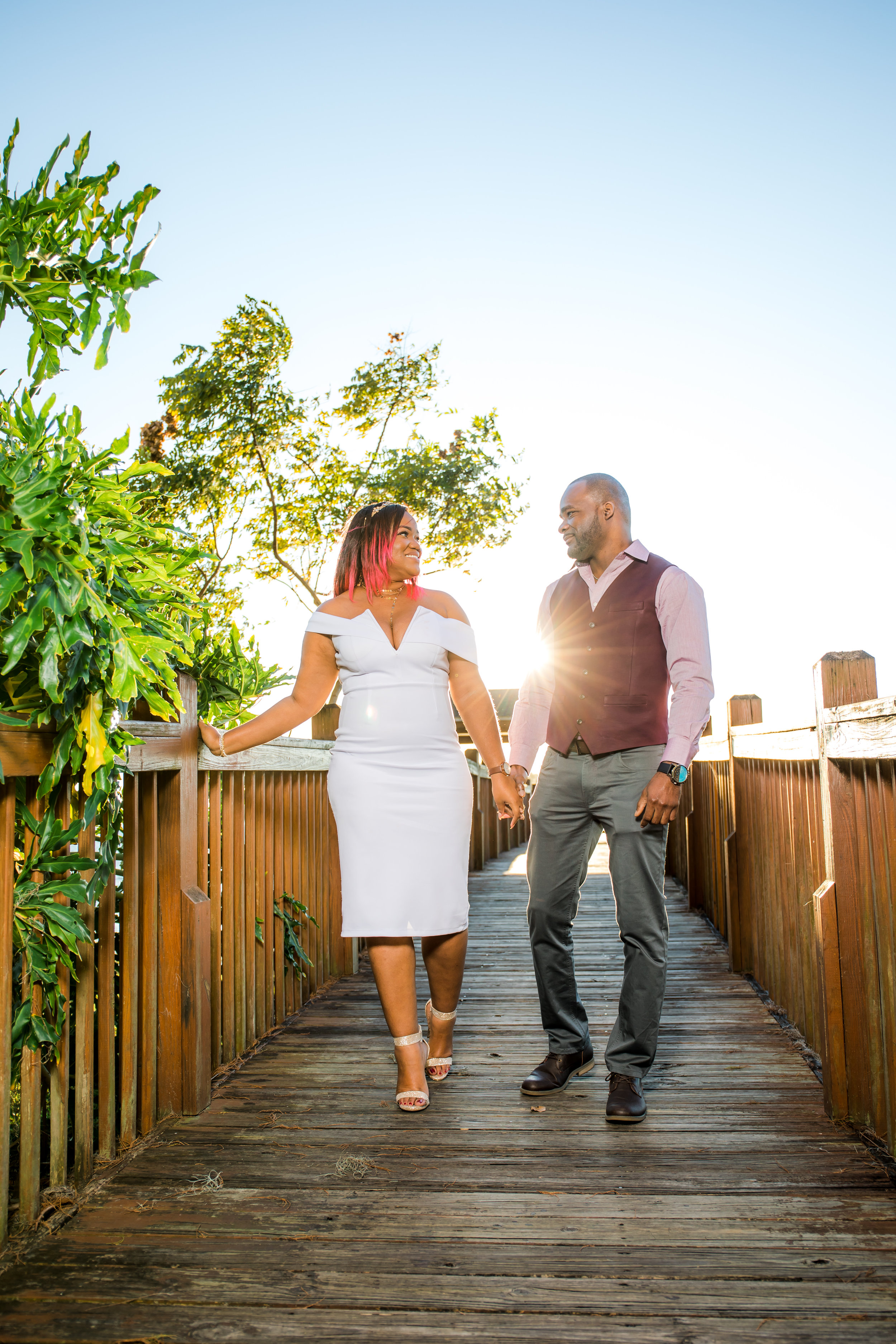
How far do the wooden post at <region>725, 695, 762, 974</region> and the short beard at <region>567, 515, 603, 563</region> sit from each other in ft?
6.44

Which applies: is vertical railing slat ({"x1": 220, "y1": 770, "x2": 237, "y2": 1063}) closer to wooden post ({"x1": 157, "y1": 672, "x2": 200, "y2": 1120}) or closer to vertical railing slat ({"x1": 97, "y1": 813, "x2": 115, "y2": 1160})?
wooden post ({"x1": 157, "y1": 672, "x2": 200, "y2": 1120})

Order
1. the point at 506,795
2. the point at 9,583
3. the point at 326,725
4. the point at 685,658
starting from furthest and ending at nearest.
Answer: the point at 326,725
the point at 506,795
the point at 685,658
the point at 9,583

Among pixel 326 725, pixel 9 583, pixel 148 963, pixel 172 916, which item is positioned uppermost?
pixel 9 583

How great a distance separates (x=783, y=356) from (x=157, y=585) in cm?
1421

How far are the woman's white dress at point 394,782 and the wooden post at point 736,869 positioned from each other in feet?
7.58

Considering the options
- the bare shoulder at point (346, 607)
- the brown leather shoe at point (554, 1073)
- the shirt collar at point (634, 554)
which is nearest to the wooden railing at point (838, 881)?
the shirt collar at point (634, 554)

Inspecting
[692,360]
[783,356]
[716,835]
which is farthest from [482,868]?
[783,356]

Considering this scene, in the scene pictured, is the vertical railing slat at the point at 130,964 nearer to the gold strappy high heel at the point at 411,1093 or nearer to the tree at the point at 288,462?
the gold strappy high heel at the point at 411,1093

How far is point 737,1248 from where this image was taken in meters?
1.86

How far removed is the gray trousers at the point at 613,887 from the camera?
2.74 meters

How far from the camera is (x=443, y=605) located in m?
2.91

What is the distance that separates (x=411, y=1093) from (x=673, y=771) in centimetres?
129

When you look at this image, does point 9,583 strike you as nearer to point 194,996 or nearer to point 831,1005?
point 194,996

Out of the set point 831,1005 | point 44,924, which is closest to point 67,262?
point 44,924
